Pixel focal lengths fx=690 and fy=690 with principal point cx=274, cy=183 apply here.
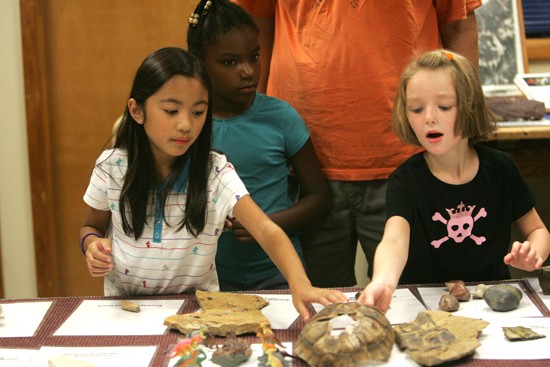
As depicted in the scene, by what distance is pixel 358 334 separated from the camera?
1365 millimetres

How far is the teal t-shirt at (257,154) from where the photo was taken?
87.5 inches

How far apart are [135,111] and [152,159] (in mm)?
143

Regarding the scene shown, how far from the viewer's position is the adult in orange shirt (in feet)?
7.40

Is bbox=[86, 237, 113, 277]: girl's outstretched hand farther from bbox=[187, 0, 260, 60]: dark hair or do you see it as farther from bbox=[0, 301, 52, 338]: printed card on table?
bbox=[187, 0, 260, 60]: dark hair

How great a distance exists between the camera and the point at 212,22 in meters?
2.16

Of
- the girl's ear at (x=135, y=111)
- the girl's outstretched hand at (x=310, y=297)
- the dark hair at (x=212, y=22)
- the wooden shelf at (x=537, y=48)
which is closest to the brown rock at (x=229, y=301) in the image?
the girl's outstretched hand at (x=310, y=297)

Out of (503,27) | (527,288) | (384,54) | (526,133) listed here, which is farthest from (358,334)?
(503,27)

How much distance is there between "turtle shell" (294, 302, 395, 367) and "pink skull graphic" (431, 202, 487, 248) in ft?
1.71

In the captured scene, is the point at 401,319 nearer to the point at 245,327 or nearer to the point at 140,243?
the point at 245,327

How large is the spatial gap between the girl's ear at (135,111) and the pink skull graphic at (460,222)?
845mm

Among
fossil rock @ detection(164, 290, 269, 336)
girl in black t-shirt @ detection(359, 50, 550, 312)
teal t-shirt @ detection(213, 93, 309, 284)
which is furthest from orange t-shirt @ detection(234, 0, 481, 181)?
fossil rock @ detection(164, 290, 269, 336)

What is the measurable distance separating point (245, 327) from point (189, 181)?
51 cm

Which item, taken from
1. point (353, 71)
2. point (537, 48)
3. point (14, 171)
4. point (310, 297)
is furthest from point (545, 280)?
point (14, 171)

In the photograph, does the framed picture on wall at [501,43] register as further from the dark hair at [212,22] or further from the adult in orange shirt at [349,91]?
the dark hair at [212,22]
